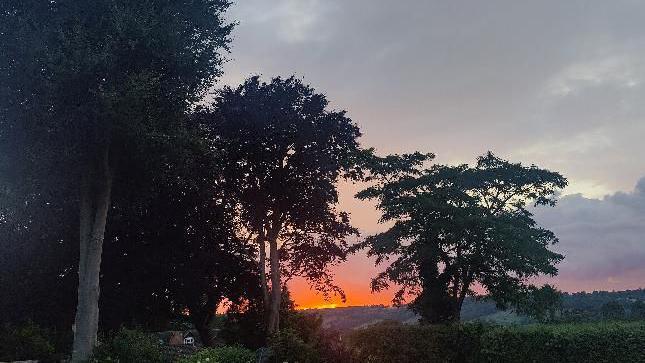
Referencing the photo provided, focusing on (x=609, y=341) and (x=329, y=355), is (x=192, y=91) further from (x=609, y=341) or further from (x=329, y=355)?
(x=609, y=341)

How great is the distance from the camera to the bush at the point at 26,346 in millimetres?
31344

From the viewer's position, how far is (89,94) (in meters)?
21.0

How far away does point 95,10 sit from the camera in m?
22.0

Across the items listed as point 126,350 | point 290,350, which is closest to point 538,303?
point 290,350

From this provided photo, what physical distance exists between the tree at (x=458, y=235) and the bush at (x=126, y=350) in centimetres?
1758

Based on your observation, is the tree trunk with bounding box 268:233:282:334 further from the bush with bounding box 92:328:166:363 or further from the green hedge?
the bush with bounding box 92:328:166:363

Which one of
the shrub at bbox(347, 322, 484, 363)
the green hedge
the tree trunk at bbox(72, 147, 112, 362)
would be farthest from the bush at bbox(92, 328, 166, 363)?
the shrub at bbox(347, 322, 484, 363)

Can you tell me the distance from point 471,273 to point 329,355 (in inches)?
621

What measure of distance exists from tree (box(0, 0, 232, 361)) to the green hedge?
40.8 feet

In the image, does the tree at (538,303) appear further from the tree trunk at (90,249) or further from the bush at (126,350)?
the tree trunk at (90,249)

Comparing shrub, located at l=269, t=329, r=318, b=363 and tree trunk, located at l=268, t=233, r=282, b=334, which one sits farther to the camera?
tree trunk, located at l=268, t=233, r=282, b=334

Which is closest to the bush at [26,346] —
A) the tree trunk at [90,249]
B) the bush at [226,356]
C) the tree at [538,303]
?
the tree trunk at [90,249]

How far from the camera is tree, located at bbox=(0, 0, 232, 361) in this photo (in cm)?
2045

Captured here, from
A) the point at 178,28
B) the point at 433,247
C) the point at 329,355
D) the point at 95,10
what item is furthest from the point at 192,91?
the point at 433,247
